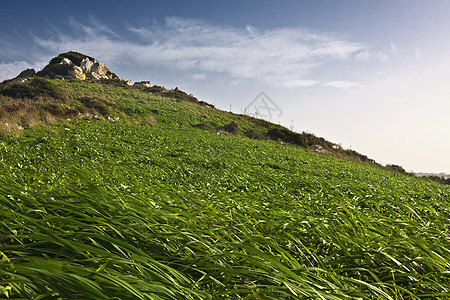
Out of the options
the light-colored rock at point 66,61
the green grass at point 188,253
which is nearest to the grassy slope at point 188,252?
the green grass at point 188,253

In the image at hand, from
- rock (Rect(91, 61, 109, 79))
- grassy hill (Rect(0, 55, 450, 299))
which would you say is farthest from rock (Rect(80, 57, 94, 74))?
grassy hill (Rect(0, 55, 450, 299))

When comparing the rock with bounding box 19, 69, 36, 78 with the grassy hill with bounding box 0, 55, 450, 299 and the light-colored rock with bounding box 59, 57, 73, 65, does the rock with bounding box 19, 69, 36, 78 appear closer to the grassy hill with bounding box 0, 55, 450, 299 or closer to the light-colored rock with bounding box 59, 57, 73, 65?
the light-colored rock with bounding box 59, 57, 73, 65

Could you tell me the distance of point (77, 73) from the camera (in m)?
48.0

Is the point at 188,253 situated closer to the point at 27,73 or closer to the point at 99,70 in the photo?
the point at 99,70

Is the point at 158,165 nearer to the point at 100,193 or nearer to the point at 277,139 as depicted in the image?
the point at 100,193

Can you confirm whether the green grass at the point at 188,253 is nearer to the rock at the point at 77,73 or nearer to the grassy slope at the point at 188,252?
the grassy slope at the point at 188,252

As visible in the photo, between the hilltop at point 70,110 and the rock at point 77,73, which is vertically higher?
the rock at point 77,73

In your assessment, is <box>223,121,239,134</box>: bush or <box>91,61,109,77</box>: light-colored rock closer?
<box>223,121,239,134</box>: bush

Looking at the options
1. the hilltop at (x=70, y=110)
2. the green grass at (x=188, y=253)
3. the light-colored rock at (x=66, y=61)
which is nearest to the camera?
the green grass at (x=188, y=253)

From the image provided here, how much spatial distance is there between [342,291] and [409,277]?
1.08m

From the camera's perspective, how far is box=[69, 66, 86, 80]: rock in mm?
47234

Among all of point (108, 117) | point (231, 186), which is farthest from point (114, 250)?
point (108, 117)

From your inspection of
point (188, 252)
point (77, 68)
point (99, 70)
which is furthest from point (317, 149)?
point (99, 70)

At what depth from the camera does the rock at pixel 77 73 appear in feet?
155
